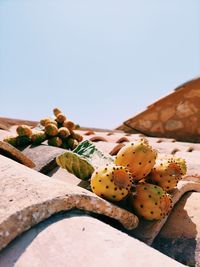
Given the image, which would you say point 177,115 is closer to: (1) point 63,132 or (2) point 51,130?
(1) point 63,132

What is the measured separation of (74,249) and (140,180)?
791 mm

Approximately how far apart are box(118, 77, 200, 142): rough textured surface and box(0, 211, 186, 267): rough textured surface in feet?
18.0

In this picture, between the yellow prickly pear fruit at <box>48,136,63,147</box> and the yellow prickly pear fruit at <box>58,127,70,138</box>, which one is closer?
the yellow prickly pear fruit at <box>48,136,63,147</box>

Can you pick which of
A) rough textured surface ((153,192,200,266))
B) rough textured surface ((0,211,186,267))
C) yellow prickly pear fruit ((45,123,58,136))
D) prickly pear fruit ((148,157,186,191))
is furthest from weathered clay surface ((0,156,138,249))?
yellow prickly pear fruit ((45,123,58,136))

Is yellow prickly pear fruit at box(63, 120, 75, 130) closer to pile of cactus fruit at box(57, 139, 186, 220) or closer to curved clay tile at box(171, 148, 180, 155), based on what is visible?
curved clay tile at box(171, 148, 180, 155)

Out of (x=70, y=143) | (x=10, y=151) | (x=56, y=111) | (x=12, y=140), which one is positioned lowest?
(x=70, y=143)

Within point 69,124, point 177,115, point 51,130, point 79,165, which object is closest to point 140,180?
point 79,165

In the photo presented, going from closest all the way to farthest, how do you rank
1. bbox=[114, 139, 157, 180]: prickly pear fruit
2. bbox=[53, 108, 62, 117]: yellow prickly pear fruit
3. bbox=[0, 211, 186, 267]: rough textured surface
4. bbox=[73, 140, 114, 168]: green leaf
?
→ 1. bbox=[0, 211, 186, 267]: rough textured surface
2. bbox=[114, 139, 157, 180]: prickly pear fruit
3. bbox=[73, 140, 114, 168]: green leaf
4. bbox=[53, 108, 62, 117]: yellow prickly pear fruit

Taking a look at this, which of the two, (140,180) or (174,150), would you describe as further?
(174,150)

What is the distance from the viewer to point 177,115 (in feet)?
22.1

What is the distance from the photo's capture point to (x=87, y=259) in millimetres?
1070

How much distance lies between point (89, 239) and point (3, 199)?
12.8 inches

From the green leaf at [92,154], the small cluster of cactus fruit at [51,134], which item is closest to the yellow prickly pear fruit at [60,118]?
the small cluster of cactus fruit at [51,134]

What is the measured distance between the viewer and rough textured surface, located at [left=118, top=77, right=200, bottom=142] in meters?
6.57
